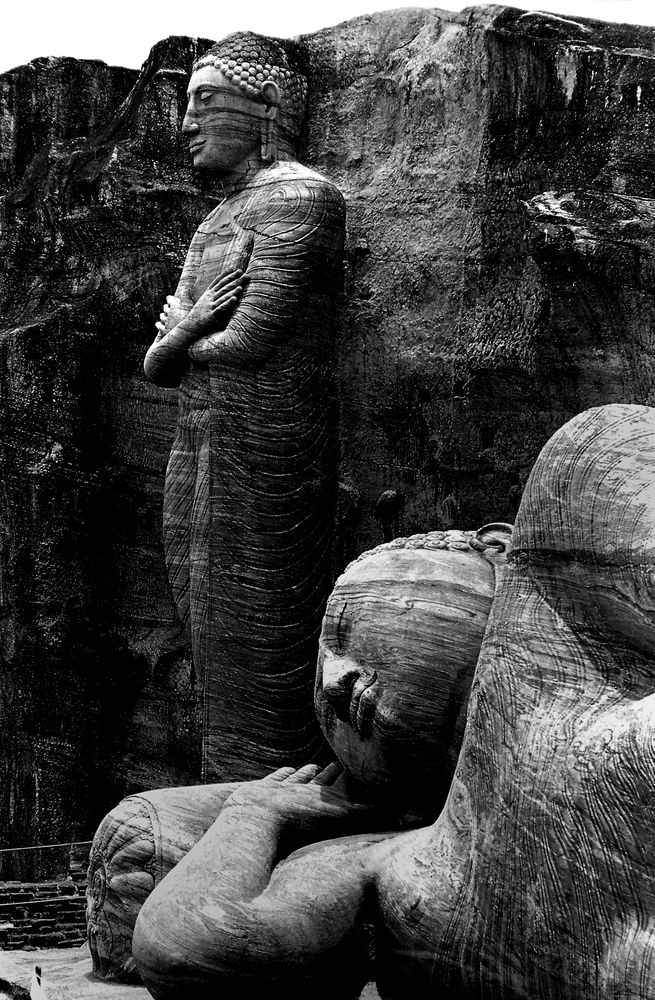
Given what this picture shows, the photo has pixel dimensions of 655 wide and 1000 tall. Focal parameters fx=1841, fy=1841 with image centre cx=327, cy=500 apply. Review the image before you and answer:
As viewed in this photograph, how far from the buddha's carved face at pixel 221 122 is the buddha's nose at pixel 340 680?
2.57m

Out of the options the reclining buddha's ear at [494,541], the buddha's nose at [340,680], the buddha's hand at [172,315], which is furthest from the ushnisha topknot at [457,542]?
the buddha's hand at [172,315]

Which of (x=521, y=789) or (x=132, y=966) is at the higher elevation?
(x=521, y=789)

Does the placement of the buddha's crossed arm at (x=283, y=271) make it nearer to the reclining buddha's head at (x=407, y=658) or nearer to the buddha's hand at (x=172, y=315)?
the buddha's hand at (x=172, y=315)

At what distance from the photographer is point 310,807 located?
4.11 metres

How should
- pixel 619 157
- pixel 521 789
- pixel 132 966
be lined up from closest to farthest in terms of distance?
pixel 521 789
pixel 132 966
pixel 619 157

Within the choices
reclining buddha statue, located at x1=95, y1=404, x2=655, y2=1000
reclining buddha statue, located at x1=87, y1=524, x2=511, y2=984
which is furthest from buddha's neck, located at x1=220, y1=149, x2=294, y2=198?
reclining buddha statue, located at x1=95, y1=404, x2=655, y2=1000

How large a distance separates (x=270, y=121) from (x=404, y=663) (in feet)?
9.20

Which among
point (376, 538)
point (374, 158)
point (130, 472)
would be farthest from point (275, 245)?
point (130, 472)

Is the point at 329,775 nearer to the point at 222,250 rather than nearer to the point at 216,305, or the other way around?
the point at 216,305

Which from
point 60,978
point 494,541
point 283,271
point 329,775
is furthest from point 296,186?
point 60,978

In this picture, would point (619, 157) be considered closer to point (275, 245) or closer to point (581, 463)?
point (275, 245)

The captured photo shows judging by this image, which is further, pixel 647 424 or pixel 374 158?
pixel 374 158

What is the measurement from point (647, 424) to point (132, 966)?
6.03 feet

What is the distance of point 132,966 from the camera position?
4410 millimetres
